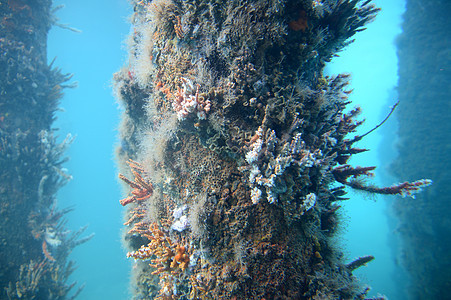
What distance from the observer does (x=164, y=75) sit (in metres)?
3.49

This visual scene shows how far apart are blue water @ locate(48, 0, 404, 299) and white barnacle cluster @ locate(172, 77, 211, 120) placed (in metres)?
2.70

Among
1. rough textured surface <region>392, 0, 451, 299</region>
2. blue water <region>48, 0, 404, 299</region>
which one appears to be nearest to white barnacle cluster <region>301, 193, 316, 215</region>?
blue water <region>48, 0, 404, 299</region>

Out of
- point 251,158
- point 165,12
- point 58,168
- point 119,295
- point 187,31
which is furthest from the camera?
point 119,295

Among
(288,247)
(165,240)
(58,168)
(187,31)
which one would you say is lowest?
(288,247)

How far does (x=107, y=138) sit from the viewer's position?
69500 millimetres

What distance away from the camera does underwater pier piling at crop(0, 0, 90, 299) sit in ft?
22.0

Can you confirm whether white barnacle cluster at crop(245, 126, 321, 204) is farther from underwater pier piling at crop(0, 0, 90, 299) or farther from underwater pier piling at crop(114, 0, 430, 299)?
underwater pier piling at crop(0, 0, 90, 299)

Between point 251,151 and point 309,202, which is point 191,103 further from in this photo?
point 309,202

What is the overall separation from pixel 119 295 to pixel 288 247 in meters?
25.5

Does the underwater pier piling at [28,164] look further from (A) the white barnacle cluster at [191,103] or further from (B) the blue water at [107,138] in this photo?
(A) the white barnacle cluster at [191,103]

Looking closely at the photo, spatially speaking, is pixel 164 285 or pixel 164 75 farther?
pixel 164 75

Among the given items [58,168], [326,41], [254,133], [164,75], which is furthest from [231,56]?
[58,168]

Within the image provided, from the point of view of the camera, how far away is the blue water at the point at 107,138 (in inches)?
1010

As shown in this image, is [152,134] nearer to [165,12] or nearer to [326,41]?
[165,12]
